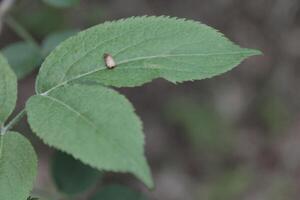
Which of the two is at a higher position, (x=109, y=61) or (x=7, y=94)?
(x=109, y=61)

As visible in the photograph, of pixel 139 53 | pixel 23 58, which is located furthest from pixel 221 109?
pixel 139 53

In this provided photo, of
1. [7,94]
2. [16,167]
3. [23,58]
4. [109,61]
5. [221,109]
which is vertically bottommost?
[16,167]

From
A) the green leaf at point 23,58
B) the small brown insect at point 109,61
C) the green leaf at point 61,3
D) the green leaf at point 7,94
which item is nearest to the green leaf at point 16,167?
the green leaf at point 7,94

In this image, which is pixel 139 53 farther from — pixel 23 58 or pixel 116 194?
pixel 23 58

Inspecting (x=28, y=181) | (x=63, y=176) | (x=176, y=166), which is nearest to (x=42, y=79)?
(x=28, y=181)

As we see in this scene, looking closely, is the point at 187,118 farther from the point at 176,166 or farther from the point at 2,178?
the point at 2,178

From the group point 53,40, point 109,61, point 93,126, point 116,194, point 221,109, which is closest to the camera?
point 93,126

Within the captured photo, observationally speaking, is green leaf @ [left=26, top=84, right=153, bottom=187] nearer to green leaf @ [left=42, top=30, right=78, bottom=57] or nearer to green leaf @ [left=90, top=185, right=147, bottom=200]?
green leaf @ [left=90, top=185, right=147, bottom=200]
